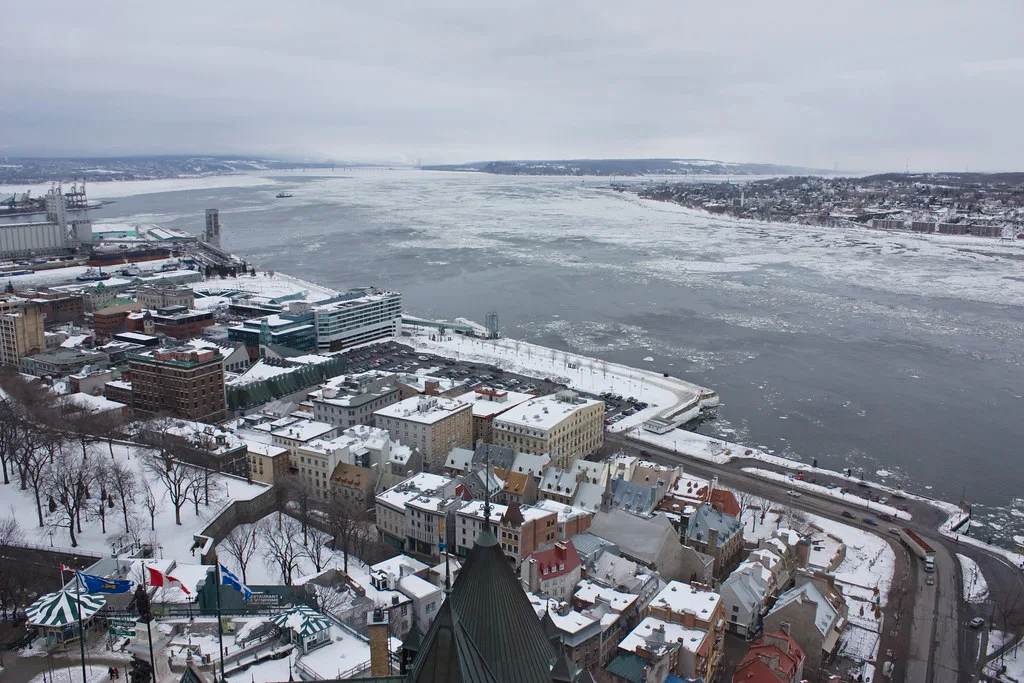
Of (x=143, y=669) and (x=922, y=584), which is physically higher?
(x=143, y=669)

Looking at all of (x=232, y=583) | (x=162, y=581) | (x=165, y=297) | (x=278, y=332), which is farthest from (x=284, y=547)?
(x=165, y=297)

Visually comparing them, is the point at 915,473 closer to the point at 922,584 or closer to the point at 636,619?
the point at 922,584

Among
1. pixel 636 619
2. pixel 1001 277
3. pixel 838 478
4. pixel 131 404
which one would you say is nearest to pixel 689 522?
pixel 636 619

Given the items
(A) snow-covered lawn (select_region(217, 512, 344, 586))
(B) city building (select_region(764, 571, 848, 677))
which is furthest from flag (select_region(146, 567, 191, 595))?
(B) city building (select_region(764, 571, 848, 677))

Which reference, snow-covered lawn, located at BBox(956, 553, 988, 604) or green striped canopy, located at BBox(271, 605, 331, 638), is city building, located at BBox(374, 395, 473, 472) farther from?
snow-covered lawn, located at BBox(956, 553, 988, 604)

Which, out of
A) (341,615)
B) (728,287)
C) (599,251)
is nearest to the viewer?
(341,615)

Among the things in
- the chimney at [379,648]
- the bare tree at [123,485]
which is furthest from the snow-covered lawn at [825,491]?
the chimney at [379,648]
